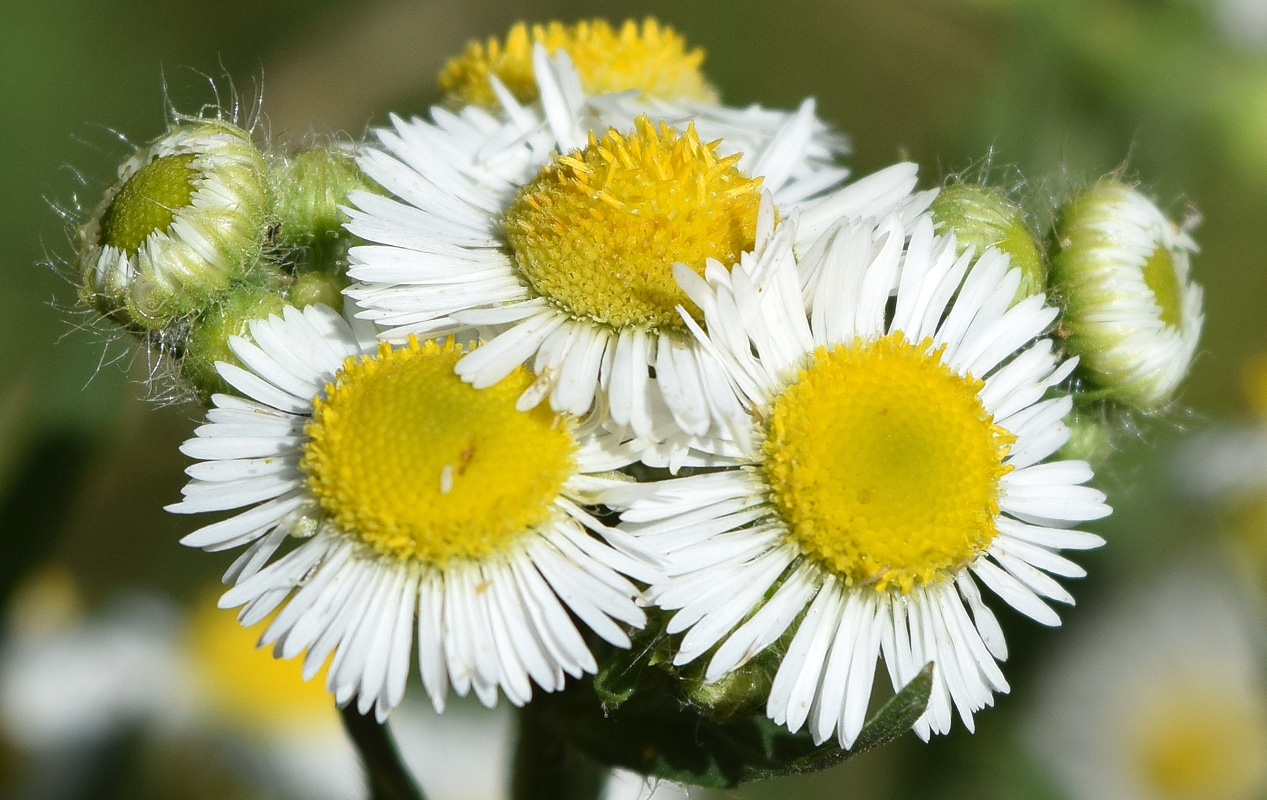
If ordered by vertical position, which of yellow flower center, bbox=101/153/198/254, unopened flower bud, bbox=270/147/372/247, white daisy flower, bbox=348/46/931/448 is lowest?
yellow flower center, bbox=101/153/198/254

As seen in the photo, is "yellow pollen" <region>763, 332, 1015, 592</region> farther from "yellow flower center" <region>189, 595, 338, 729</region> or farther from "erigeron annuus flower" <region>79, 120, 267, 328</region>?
"yellow flower center" <region>189, 595, 338, 729</region>

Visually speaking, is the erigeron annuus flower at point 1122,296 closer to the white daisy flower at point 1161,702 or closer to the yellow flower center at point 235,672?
the white daisy flower at point 1161,702

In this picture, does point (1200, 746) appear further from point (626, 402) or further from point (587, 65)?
point (626, 402)

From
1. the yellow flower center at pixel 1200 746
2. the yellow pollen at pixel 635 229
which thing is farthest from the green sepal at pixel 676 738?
the yellow flower center at pixel 1200 746

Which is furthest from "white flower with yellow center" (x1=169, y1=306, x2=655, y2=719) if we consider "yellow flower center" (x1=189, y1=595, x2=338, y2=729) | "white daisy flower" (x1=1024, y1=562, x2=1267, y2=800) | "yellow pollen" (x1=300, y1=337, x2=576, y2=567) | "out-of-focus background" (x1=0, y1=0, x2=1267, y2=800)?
"white daisy flower" (x1=1024, y1=562, x2=1267, y2=800)

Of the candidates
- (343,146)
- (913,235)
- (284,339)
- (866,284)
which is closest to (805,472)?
(866,284)
